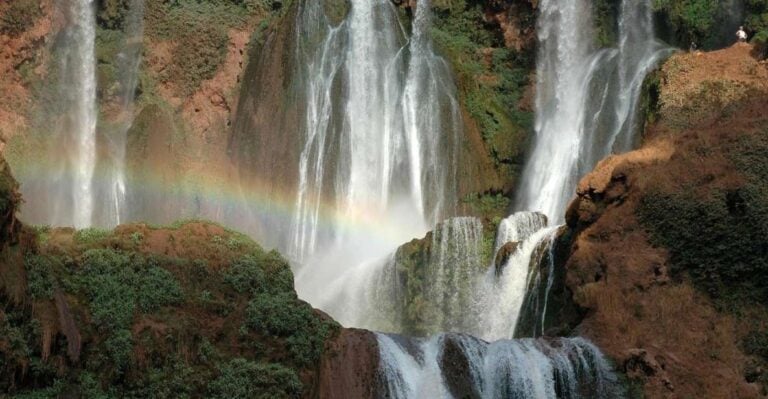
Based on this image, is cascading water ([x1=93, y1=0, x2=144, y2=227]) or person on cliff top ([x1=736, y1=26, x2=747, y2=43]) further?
cascading water ([x1=93, y1=0, x2=144, y2=227])

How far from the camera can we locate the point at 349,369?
22750 mm

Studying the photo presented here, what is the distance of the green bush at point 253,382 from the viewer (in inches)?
843

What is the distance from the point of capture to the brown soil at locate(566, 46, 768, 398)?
2342 centimetres

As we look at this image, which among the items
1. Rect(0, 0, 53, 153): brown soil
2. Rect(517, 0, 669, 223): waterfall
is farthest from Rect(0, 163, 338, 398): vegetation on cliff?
Rect(0, 0, 53, 153): brown soil

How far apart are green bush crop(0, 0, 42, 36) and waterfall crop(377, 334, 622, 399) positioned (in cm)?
2634

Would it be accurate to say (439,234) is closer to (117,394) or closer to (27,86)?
(117,394)

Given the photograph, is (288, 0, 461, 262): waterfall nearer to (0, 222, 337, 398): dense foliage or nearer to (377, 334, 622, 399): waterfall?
(0, 222, 337, 398): dense foliage

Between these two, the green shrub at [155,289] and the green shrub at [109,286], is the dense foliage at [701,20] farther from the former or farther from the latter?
the green shrub at [109,286]

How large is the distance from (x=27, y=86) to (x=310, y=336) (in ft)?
83.6

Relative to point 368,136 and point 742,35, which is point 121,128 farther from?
point 742,35

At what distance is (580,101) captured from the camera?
40.0m

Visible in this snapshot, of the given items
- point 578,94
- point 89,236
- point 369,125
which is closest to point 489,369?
point 89,236

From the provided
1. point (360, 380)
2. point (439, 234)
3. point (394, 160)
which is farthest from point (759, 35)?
point (360, 380)

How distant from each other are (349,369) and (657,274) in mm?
7800
